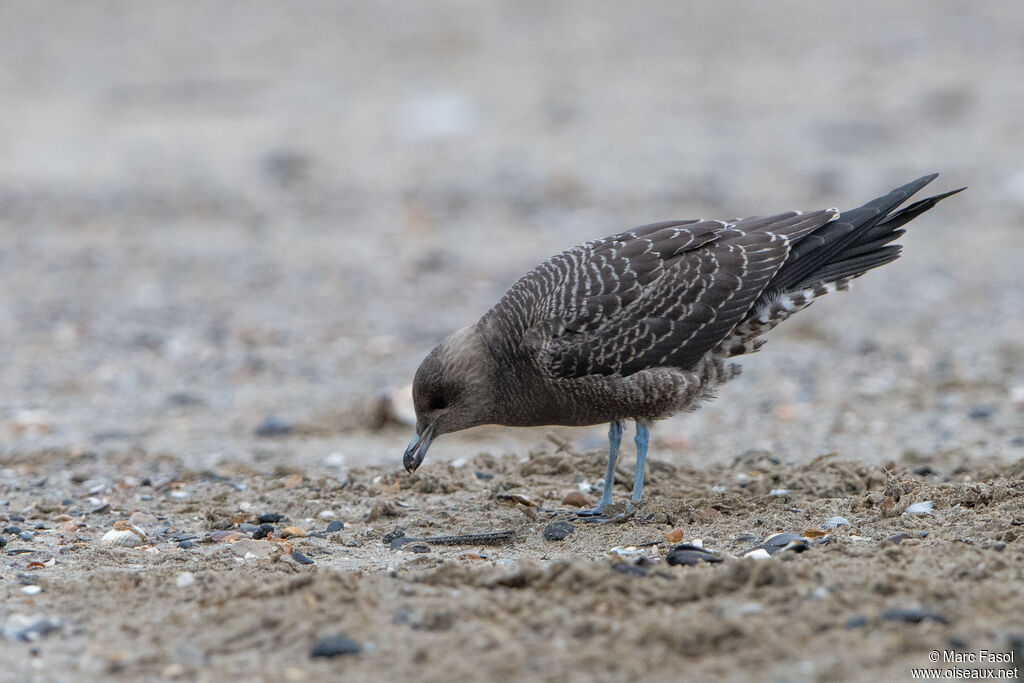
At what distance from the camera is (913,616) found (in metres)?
3.78

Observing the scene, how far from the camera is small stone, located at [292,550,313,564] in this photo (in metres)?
5.12

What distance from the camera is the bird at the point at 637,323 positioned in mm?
5902

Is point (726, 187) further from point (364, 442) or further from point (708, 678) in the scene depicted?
point (708, 678)

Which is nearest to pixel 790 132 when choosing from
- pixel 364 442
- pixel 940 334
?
pixel 940 334

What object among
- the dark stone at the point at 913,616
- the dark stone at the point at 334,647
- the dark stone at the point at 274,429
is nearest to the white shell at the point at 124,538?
the dark stone at the point at 334,647

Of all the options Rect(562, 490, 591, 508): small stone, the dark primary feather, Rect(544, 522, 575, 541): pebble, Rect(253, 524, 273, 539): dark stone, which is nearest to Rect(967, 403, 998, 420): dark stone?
the dark primary feather

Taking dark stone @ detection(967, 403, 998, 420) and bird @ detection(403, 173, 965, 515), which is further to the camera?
dark stone @ detection(967, 403, 998, 420)

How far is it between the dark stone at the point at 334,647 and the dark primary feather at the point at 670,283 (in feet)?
7.53

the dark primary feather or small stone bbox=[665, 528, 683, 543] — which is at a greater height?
the dark primary feather

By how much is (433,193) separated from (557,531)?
30.8 feet

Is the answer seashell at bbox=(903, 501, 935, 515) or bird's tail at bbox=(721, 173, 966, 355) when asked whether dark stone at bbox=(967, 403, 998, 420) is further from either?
seashell at bbox=(903, 501, 935, 515)

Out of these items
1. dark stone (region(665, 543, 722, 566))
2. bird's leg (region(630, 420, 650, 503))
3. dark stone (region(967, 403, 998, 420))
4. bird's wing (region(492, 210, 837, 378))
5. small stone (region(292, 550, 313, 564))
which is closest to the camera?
dark stone (region(665, 543, 722, 566))

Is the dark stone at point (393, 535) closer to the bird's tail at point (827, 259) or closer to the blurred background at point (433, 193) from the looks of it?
the blurred background at point (433, 193)

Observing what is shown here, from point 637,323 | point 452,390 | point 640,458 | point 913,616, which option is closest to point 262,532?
point 452,390
